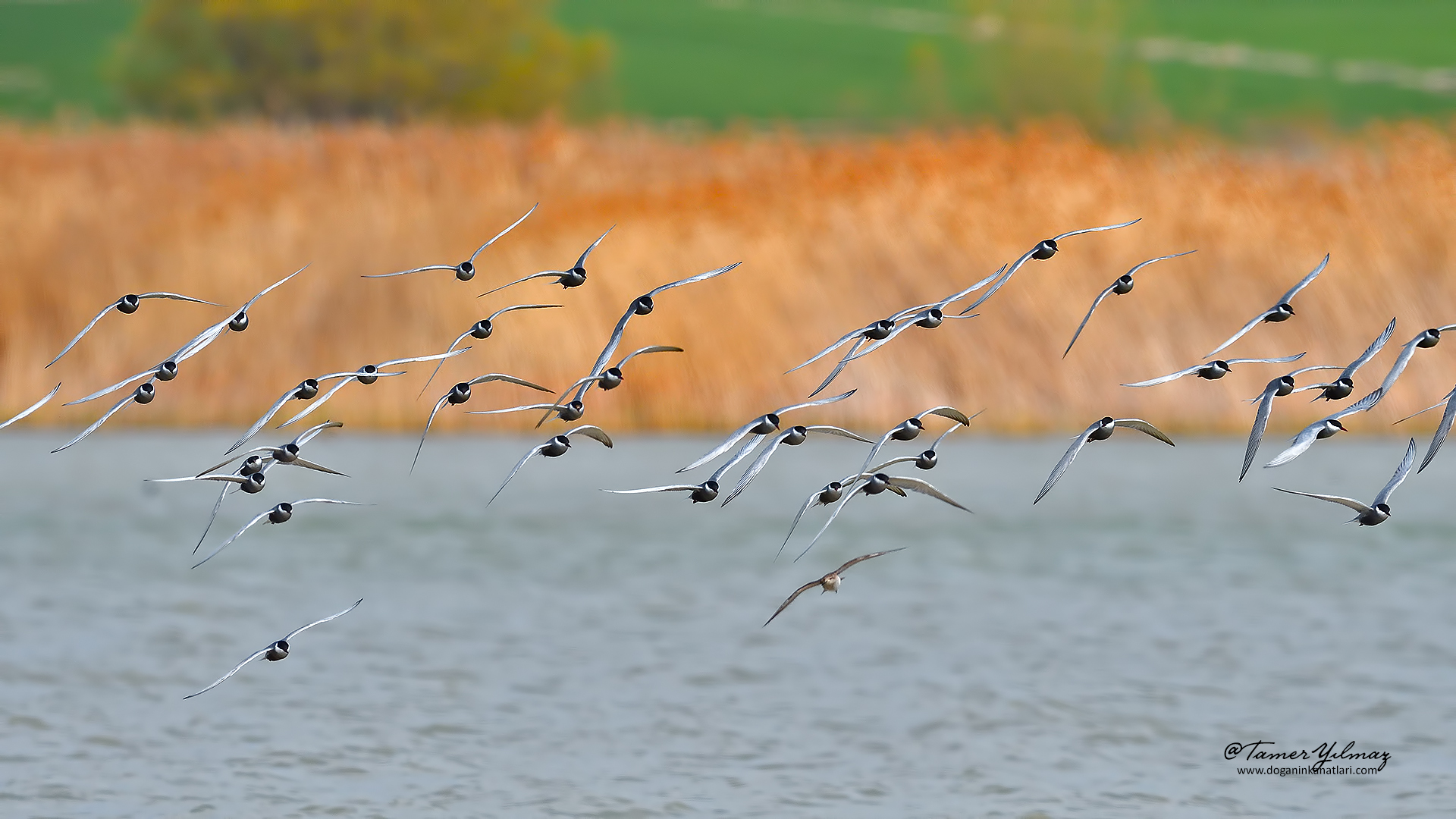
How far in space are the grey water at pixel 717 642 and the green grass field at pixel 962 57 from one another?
43937mm

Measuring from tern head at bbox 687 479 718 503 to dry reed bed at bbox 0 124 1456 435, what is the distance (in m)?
7.94

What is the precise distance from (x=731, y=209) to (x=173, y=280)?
11.3 ft

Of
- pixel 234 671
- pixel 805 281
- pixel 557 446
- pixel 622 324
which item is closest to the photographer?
pixel 557 446

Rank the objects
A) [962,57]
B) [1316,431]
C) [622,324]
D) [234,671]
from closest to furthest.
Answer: [1316,431], [622,324], [234,671], [962,57]

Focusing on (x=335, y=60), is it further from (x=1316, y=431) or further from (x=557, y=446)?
(x=1316, y=431)

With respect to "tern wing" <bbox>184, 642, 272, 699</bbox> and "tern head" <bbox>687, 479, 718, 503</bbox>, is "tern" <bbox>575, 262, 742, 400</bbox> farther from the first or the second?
"tern wing" <bbox>184, 642, 272, 699</bbox>

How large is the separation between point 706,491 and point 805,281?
343 inches

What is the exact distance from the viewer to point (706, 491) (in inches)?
185

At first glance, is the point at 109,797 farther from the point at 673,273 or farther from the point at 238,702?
the point at 673,273

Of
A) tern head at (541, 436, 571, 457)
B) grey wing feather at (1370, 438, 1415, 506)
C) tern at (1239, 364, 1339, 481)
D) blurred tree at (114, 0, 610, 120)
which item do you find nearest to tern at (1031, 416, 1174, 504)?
tern at (1239, 364, 1339, 481)

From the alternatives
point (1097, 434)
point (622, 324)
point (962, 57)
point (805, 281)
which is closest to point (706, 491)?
point (622, 324)

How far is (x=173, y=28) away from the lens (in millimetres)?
49031

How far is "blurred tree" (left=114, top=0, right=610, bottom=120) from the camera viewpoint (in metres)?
48.2

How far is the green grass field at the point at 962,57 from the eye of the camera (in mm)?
64938
